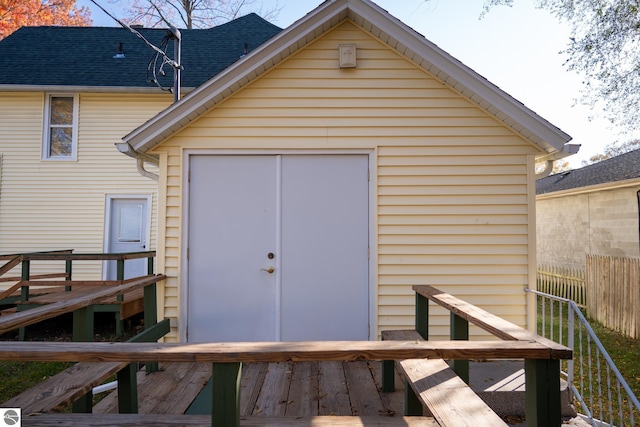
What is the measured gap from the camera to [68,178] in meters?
8.97

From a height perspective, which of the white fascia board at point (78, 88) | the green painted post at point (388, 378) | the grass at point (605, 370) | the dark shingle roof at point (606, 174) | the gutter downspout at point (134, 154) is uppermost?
the white fascia board at point (78, 88)

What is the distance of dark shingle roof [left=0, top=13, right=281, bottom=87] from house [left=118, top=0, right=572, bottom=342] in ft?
18.7

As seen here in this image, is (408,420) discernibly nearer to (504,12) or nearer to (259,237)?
(259,237)

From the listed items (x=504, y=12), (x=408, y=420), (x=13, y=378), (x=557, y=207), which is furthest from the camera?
(x=557, y=207)

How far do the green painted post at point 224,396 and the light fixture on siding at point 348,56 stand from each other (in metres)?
3.94

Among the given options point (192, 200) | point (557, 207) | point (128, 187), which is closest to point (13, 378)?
point (192, 200)

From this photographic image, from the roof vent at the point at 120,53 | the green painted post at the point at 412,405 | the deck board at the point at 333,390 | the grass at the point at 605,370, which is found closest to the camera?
the green painted post at the point at 412,405

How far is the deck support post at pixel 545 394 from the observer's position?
5.79 feet

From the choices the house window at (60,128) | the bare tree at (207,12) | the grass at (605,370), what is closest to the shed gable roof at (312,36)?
the grass at (605,370)

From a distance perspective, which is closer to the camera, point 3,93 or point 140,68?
point 3,93

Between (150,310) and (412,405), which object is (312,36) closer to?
(150,310)

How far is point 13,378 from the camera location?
16.2 ft

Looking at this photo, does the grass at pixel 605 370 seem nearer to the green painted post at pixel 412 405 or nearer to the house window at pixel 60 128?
the green painted post at pixel 412 405

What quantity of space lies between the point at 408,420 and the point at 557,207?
43.1ft
